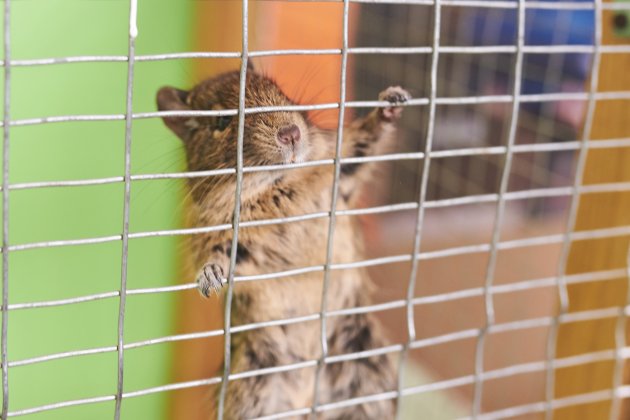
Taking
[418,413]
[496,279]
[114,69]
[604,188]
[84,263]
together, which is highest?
[114,69]

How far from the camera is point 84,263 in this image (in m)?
1.01

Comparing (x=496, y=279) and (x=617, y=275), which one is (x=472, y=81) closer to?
(x=496, y=279)

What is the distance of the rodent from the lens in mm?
717

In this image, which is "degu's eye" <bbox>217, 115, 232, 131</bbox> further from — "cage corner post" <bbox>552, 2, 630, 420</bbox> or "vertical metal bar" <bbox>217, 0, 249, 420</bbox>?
"cage corner post" <bbox>552, 2, 630, 420</bbox>

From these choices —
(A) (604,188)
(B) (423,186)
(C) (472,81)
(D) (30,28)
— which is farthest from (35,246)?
(C) (472,81)

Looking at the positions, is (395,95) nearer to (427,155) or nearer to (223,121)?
(427,155)

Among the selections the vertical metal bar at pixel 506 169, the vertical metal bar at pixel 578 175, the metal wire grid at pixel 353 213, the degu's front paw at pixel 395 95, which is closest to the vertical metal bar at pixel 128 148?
the metal wire grid at pixel 353 213

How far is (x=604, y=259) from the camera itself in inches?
42.2

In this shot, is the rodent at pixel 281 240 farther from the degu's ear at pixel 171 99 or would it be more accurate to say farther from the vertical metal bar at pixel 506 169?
the vertical metal bar at pixel 506 169

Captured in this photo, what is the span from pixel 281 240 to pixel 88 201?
314 millimetres

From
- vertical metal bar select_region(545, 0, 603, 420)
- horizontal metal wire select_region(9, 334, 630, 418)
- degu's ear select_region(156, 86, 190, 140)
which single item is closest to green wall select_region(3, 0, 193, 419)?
degu's ear select_region(156, 86, 190, 140)

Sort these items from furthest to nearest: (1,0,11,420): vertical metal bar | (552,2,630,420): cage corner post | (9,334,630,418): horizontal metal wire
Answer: (552,2,630,420): cage corner post → (9,334,630,418): horizontal metal wire → (1,0,11,420): vertical metal bar

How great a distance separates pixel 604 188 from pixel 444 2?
352 mm

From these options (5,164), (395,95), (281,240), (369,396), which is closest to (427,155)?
(395,95)
